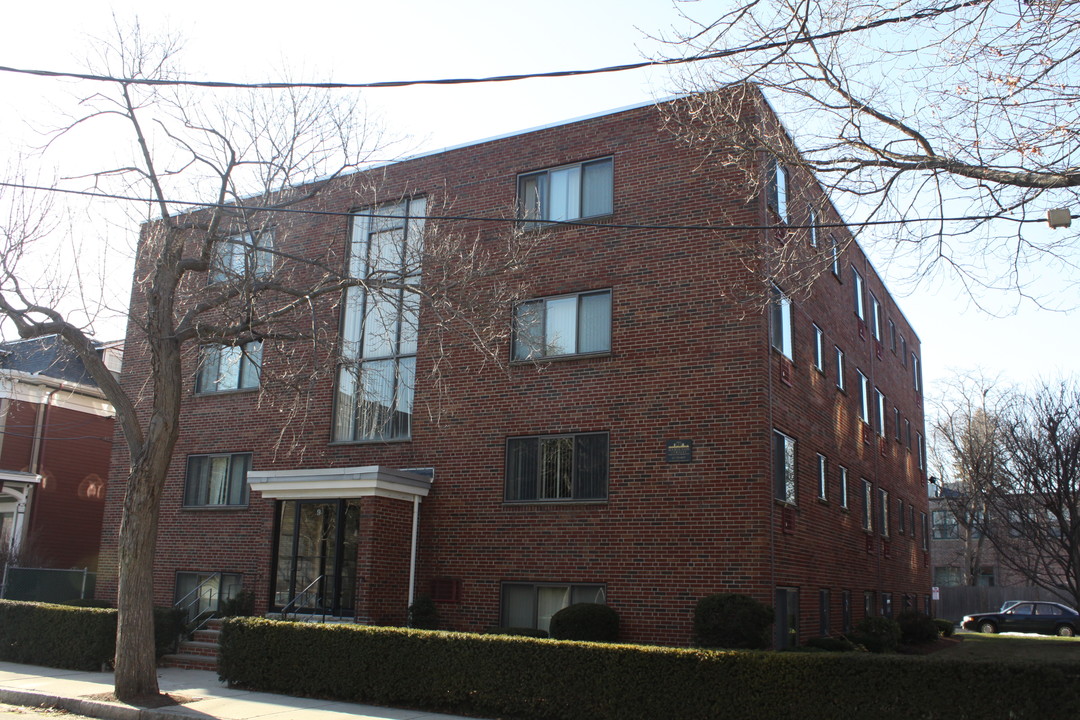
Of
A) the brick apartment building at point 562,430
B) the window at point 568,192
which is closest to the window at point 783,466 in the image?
the brick apartment building at point 562,430

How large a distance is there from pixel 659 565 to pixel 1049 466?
1725 centimetres

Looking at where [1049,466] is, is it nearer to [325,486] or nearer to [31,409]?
[325,486]

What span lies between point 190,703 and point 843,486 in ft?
47.8

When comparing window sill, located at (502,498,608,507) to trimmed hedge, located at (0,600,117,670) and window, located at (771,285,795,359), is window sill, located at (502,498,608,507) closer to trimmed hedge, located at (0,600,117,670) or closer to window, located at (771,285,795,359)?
window, located at (771,285,795,359)

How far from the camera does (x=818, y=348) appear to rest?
20234mm

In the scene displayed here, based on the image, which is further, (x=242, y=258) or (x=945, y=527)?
(x=945, y=527)

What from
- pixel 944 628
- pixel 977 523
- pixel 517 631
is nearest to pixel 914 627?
pixel 944 628

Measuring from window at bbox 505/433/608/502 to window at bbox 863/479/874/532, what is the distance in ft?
32.3

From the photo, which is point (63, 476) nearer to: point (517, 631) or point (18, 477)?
point (18, 477)

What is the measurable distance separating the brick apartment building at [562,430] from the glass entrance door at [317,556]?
40mm

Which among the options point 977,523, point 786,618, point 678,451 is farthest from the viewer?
point 977,523

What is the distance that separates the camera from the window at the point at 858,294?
82.9 ft

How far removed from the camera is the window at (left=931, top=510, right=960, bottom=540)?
2232 inches

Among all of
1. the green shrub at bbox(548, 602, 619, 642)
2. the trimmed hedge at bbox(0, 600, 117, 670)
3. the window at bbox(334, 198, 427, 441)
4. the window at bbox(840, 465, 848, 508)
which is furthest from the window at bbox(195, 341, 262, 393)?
the window at bbox(840, 465, 848, 508)
